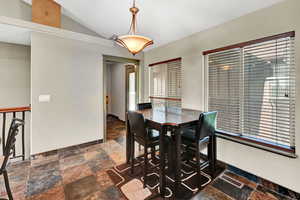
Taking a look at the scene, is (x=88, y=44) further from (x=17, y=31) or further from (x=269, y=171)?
(x=269, y=171)

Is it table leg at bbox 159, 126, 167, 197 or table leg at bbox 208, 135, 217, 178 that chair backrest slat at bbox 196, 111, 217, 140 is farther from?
table leg at bbox 159, 126, 167, 197

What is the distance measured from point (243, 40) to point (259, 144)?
59.5 inches

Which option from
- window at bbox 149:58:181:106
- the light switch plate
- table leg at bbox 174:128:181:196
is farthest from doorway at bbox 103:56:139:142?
table leg at bbox 174:128:181:196

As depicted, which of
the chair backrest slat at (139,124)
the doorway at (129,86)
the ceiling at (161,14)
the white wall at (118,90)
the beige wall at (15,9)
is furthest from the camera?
the white wall at (118,90)

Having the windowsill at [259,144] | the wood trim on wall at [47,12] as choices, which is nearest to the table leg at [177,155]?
the windowsill at [259,144]

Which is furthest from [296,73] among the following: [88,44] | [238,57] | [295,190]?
[88,44]

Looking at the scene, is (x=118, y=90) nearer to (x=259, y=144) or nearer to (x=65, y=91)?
(x=65, y=91)

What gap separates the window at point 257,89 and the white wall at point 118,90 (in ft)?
11.3

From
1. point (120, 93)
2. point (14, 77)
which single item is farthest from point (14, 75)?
point (120, 93)

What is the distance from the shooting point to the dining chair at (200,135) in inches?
63.9

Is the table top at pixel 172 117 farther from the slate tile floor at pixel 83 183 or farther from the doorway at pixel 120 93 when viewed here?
the doorway at pixel 120 93

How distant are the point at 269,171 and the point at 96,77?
135 inches

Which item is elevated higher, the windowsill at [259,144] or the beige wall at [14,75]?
the beige wall at [14,75]

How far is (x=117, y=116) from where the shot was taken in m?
5.57
